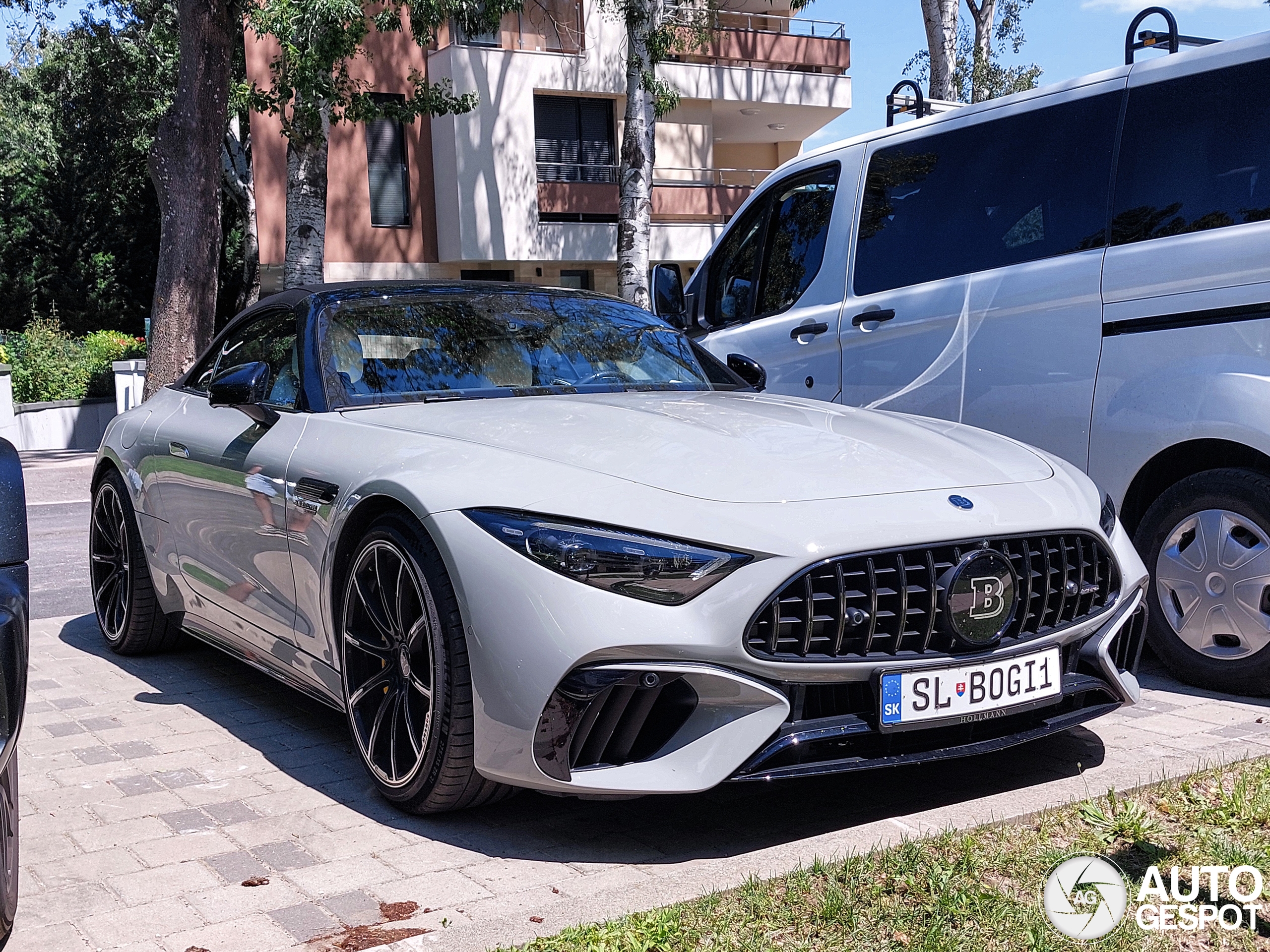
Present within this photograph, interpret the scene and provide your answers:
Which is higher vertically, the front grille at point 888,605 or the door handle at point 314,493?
the door handle at point 314,493

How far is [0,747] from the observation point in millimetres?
2455

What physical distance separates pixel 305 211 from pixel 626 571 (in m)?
16.9

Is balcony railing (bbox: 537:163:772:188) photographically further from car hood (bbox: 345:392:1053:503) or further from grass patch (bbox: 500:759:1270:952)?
grass patch (bbox: 500:759:1270:952)

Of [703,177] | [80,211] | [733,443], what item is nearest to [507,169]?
[703,177]

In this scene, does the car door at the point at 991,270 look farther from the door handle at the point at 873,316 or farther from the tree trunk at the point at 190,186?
the tree trunk at the point at 190,186

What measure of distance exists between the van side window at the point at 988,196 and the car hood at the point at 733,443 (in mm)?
1243

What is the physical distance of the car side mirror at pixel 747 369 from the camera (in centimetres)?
544

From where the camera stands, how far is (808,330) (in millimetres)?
6531

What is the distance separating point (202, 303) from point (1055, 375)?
591 inches

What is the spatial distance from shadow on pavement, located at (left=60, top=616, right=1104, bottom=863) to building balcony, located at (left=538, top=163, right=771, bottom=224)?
2594 cm

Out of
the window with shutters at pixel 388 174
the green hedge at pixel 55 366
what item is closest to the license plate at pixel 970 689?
the green hedge at pixel 55 366

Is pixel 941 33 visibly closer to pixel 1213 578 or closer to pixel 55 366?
pixel 55 366

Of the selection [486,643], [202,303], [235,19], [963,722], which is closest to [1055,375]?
[963,722]

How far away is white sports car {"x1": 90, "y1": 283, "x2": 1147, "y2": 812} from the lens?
10.8 feet
